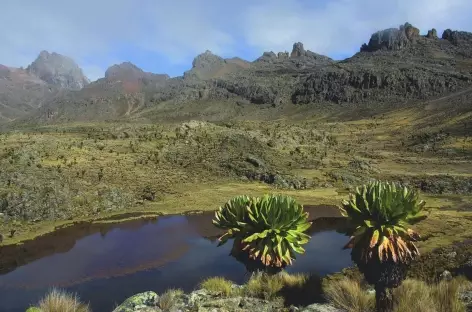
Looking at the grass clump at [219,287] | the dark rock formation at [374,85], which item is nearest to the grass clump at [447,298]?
the grass clump at [219,287]

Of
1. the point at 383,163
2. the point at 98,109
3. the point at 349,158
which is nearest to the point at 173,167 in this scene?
the point at 349,158

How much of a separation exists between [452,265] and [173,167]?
29.6 m

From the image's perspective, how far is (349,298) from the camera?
10.8 m

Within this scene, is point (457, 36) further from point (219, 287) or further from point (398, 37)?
point (219, 287)

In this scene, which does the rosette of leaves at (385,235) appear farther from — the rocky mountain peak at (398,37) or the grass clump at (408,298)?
the rocky mountain peak at (398,37)

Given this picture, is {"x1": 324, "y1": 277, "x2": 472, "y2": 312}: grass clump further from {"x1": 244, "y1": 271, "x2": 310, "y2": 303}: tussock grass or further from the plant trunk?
{"x1": 244, "y1": 271, "x2": 310, "y2": 303}: tussock grass

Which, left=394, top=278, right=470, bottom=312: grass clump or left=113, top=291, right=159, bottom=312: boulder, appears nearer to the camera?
left=394, top=278, right=470, bottom=312: grass clump

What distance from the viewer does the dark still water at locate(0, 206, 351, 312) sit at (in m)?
16.5

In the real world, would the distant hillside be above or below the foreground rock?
above

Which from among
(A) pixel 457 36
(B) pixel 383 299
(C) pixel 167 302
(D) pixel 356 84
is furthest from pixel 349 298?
(A) pixel 457 36

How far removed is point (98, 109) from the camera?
19038cm

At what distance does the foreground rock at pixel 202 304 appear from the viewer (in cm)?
1129

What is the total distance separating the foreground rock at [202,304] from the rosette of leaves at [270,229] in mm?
1455

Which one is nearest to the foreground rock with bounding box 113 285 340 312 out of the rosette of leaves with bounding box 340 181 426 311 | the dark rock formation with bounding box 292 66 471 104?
the rosette of leaves with bounding box 340 181 426 311
